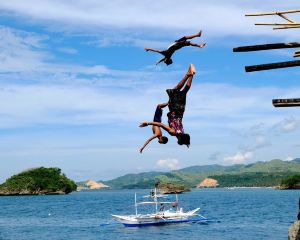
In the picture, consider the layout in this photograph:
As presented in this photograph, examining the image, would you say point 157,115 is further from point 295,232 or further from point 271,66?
point 295,232

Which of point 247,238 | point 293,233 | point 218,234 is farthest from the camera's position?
point 218,234

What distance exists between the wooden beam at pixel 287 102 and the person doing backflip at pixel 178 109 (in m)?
4.06

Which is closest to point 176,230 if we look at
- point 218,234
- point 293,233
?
point 218,234

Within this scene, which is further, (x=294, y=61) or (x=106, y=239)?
(x=106, y=239)

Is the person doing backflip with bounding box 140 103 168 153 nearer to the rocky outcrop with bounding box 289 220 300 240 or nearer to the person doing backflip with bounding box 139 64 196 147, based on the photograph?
the person doing backflip with bounding box 139 64 196 147

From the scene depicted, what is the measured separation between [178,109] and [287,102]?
4269 mm

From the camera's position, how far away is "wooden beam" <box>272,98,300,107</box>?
10195mm


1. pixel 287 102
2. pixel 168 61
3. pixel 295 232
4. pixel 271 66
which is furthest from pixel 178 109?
pixel 295 232

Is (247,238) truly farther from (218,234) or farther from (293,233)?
(293,233)

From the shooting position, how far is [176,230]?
270 ft

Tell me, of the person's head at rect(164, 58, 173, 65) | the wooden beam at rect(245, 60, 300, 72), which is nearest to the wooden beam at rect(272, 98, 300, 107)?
the wooden beam at rect(245, 60, 300, 72)

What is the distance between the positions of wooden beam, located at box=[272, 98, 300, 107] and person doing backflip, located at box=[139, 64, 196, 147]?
4.06m

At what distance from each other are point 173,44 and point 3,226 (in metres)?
96.5

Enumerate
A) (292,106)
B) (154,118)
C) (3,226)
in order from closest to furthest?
(154,118), (292,106), (3,226)
